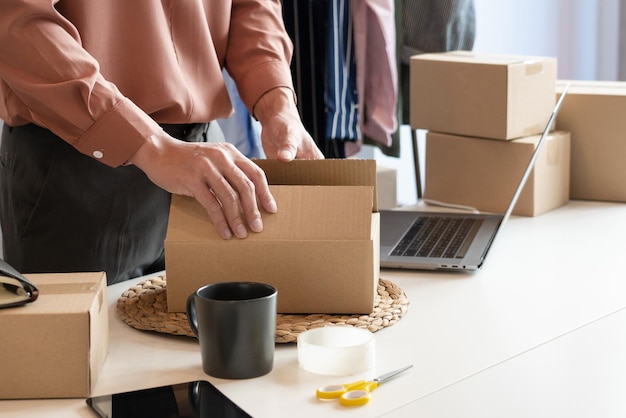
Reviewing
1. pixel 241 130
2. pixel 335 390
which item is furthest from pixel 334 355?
pixel 241 130

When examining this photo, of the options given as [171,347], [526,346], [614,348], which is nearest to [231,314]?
[171,347]

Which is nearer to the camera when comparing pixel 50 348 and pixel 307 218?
pixel 50 348

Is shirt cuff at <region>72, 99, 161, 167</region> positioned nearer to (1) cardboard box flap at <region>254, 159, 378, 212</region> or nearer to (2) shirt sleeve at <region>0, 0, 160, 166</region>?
(2) shirt sleeve at <region>0, 0, 160, 166</region>

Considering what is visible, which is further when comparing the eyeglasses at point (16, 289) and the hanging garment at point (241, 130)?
the hanging garment at point (241, 130)

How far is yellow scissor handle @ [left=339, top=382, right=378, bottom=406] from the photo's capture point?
885 mm

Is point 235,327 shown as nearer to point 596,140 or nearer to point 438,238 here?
point 438,238

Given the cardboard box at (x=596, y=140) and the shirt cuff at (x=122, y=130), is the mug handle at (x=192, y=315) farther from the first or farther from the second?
the cardboard box at (x=596, y=140)

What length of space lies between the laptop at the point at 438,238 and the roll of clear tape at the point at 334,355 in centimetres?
43

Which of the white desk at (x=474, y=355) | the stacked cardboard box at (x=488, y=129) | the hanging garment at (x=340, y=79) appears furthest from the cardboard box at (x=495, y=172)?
the hanging garment at (x=340, y=79)

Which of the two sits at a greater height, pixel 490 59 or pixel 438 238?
pixel 490 59

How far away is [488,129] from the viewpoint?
1871 mm

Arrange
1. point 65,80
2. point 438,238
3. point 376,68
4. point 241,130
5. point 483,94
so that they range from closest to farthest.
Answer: point 65,80
point 438,238
point 483,94
point 241,130
point 376,68

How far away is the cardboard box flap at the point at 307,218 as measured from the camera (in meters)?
1.12

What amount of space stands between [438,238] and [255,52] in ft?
1.59
